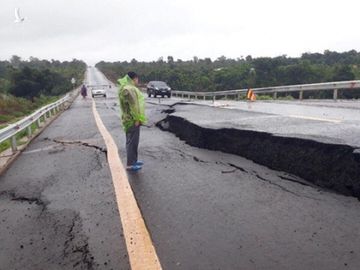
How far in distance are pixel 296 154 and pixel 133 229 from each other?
3.26 metres

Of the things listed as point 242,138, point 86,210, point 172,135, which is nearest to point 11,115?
point 172,135

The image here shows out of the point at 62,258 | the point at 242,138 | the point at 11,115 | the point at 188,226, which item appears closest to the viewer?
the point at 62,258

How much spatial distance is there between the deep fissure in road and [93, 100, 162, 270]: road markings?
229 centimetres

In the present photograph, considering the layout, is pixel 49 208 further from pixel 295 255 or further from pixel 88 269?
pixel 295 255

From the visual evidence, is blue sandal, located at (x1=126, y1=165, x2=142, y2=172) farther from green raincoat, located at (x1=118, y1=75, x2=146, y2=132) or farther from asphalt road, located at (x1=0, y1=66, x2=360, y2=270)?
green raincoat, located at (x1=118, y1=75, x2=146, y2=132)

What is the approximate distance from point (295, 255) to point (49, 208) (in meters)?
2.90

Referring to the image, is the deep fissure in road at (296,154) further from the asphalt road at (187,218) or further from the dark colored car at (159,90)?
the dark colored car at (159,90)

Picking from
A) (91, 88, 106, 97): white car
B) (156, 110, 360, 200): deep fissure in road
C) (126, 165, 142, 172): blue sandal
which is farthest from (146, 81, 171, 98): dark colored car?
(126, 165, 142, 172): blue sandal

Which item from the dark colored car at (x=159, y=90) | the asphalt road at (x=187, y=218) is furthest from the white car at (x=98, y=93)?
the asphalt road at (x=187, y=218)

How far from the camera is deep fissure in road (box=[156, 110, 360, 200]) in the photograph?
537 cm

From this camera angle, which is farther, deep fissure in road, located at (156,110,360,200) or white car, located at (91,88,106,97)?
white car, located at (91,88,106,97)

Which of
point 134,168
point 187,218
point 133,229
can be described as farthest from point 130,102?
point 133,229

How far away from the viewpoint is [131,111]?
6.91 meters

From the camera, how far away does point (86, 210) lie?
4.78 meters
